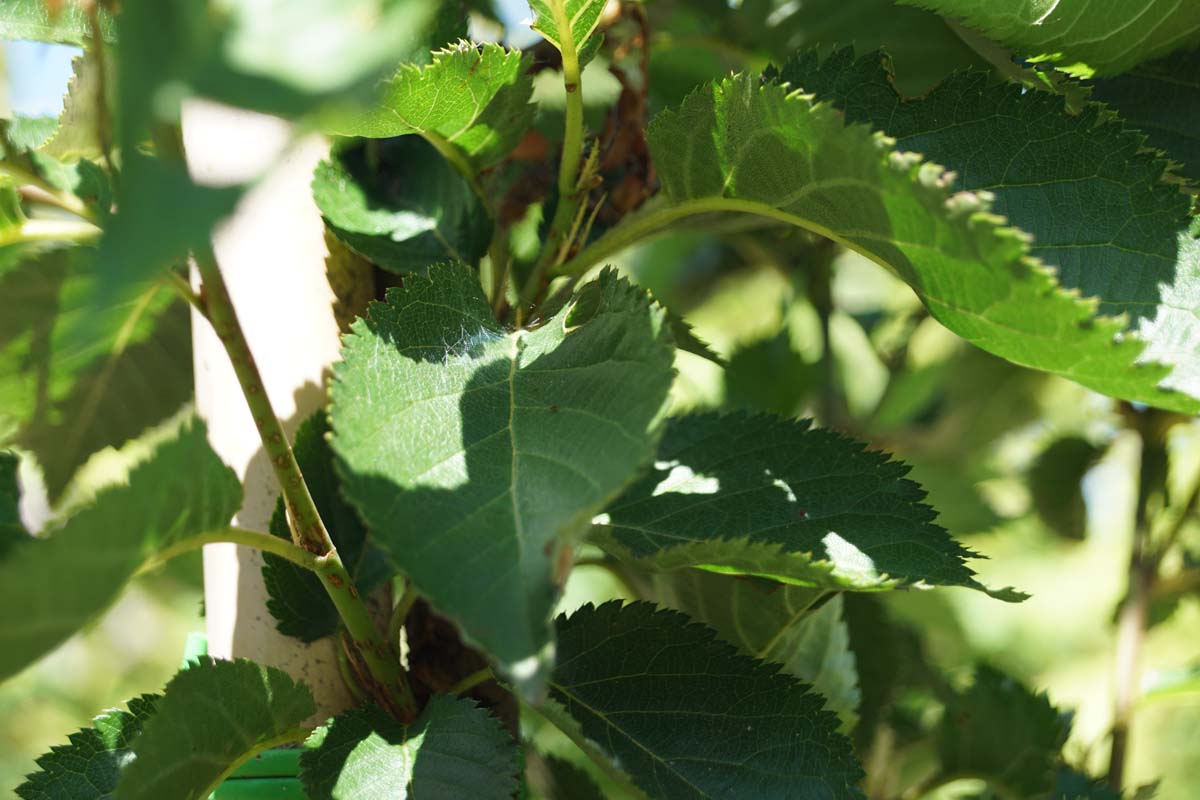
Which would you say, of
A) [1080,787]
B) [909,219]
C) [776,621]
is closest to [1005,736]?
[1080,787]

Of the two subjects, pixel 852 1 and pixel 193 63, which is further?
pixel 852 1

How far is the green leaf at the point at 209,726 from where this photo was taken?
40cm

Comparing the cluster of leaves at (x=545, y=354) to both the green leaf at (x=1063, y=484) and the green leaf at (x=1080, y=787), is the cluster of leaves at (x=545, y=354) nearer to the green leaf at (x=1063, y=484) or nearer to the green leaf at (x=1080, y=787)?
the green leaf at (x=1080, y=787)

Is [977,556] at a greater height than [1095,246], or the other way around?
[1095,246]

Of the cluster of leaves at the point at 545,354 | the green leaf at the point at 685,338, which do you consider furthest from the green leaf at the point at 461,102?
the green leaf at the point at 685,338

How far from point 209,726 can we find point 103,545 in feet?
0.42

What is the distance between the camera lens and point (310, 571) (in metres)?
0.49

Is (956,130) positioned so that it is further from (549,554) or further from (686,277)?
(686,277)

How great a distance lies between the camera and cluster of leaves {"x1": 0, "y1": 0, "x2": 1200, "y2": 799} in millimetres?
322

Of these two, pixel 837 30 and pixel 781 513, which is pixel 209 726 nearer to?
pixel 781 513

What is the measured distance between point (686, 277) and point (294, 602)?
Answer: 141cm

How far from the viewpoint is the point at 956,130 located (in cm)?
47

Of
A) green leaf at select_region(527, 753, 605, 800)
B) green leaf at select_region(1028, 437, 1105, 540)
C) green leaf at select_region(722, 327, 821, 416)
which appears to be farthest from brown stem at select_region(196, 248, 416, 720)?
green leaf at select_region(1028, 437, 1105, 540)

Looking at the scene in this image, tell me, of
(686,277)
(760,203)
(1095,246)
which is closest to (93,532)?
(760,203)
